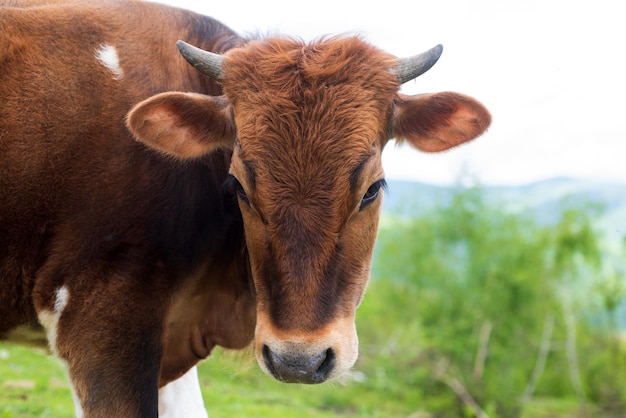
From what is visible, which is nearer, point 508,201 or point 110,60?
point 110,60

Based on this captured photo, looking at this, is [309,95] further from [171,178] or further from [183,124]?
[171,178]

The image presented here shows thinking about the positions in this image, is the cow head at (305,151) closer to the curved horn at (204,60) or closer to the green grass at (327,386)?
the curved horn at (204,60)

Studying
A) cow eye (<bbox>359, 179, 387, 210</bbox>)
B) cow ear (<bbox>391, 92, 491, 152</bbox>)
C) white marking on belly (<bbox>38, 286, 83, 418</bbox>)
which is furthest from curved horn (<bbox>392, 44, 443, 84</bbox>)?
white marking on belly (<bbox>38, 286, 83, 418</bbox>)

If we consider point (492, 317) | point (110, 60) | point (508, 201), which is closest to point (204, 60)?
point (110, 60)

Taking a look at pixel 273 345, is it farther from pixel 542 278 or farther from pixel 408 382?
pixel 542 278

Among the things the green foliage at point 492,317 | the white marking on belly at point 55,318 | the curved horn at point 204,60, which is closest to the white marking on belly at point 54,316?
the white marking on belly at point 55,318

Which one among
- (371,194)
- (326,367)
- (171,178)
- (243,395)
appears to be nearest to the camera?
(326,367)

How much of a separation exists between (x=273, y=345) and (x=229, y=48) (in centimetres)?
226

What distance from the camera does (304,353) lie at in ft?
13.6

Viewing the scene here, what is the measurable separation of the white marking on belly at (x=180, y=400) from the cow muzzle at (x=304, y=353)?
209 cm

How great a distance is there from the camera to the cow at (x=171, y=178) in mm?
4422

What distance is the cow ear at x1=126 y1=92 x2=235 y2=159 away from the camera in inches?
190

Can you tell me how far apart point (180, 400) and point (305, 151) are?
2725 mm

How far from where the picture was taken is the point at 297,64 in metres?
4.68
